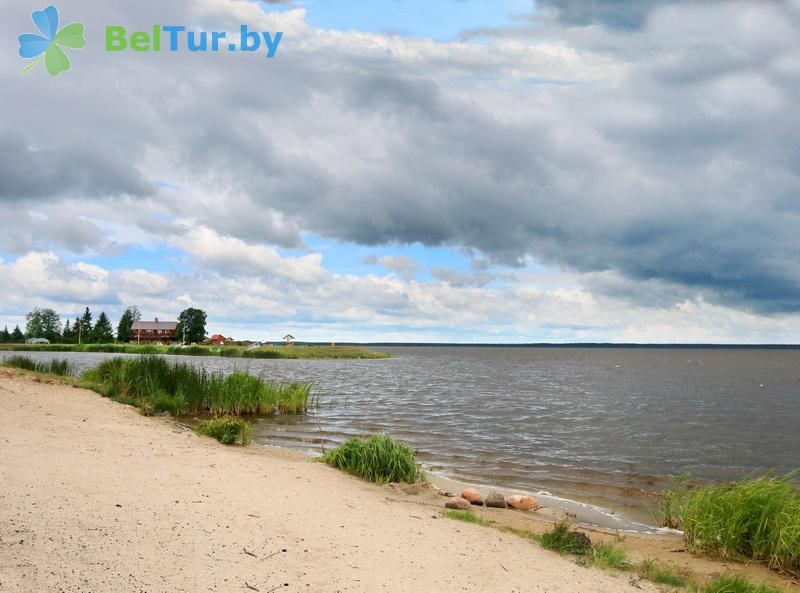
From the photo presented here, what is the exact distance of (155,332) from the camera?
136625 millimetres

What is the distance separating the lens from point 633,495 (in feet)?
50.2

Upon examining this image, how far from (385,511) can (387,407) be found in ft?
70.7

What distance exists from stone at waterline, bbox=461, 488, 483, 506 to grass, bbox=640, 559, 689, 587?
4.36 m

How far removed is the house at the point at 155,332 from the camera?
135m

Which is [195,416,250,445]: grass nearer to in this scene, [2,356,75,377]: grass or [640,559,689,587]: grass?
[640,559,689,587]: grass

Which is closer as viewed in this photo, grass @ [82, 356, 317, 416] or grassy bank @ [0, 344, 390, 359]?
grass @ [82, 356, 317, 416]

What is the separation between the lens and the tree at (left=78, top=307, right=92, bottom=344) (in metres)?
127

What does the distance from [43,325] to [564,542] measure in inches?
6391

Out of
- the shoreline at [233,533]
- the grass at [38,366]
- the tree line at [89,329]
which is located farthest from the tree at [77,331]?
the shoreline at [233,533]

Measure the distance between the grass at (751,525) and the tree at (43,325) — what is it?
502 ft

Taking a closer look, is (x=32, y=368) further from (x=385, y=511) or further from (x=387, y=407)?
(x=385, y=511)

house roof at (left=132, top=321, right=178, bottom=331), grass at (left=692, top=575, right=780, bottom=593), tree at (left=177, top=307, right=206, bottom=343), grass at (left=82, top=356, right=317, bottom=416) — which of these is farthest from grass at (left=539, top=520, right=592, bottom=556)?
house roof at (left=132, top=321, right=178, bottom=331)

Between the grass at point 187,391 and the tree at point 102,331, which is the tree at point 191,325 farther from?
the grass at point 187,391

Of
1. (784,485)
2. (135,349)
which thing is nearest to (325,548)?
(784,485)
